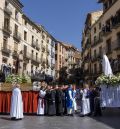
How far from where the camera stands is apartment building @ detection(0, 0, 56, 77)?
153 ft

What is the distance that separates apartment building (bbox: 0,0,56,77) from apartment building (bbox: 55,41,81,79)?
13312 mm

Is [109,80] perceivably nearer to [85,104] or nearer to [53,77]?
[85,104]

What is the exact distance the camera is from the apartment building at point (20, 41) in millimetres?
46487

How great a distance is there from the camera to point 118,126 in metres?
12.9

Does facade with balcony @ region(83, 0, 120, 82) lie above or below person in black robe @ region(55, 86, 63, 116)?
above

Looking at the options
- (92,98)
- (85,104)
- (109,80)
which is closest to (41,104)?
(85,104)

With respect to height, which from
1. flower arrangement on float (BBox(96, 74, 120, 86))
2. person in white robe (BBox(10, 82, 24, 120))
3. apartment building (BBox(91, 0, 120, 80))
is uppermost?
apartment building (BBox(91, 0, 120, 80))

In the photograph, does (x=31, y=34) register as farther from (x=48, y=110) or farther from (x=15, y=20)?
(x=48, y=110)

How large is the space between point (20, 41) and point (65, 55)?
1689 inches

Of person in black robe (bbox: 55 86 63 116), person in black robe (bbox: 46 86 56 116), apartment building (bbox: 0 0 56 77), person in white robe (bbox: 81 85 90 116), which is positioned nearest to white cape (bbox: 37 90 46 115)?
person in black robe (bbox: 46 86 56 116)

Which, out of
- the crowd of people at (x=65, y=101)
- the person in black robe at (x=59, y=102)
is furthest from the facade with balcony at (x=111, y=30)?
the person in black robe at (x=59, y=102)

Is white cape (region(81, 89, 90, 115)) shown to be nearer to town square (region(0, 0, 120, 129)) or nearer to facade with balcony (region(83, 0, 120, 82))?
town square (region(0, 0, 120, 129))

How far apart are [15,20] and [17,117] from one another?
37142 millimetres

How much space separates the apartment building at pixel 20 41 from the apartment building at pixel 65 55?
13312mm
